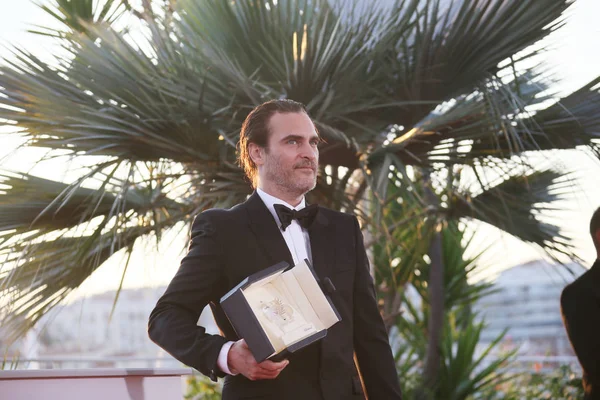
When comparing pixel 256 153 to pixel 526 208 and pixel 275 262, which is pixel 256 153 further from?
pixel 526 208

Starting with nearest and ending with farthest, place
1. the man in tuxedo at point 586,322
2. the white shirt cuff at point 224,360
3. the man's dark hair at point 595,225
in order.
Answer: the white shirt cuff at point 224,360 → the man in tuxedo at point 586,322 → the man's dark hair at point 595,225

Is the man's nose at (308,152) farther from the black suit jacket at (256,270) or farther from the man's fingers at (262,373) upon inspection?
the man's fingers at (262,373)

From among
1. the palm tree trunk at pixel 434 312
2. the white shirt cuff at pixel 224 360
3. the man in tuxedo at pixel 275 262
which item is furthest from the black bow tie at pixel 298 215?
the palm tree trunk at pixel 434 312

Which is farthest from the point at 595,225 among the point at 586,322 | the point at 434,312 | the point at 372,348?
the point at 434,312

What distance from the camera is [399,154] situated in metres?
4.40

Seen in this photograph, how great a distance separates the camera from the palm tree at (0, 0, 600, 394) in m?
4.06

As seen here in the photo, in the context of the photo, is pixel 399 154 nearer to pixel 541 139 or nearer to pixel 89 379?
pixel 541 139

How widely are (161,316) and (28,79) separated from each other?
8.51ft

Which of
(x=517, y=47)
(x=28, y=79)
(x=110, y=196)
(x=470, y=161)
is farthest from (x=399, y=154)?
(x=28, y=79)

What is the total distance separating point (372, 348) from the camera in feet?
6.78

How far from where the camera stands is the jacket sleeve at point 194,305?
5.92 feet

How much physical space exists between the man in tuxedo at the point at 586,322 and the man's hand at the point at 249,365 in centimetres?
145

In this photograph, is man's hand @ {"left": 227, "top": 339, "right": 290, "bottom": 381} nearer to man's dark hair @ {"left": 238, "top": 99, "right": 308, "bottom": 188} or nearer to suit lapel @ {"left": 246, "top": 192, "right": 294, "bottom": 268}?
suit lapel @ {"left": 246, "top": 192, "right": 294, "bottom": 268}

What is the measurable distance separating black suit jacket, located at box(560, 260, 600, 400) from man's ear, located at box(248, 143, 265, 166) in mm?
1327
